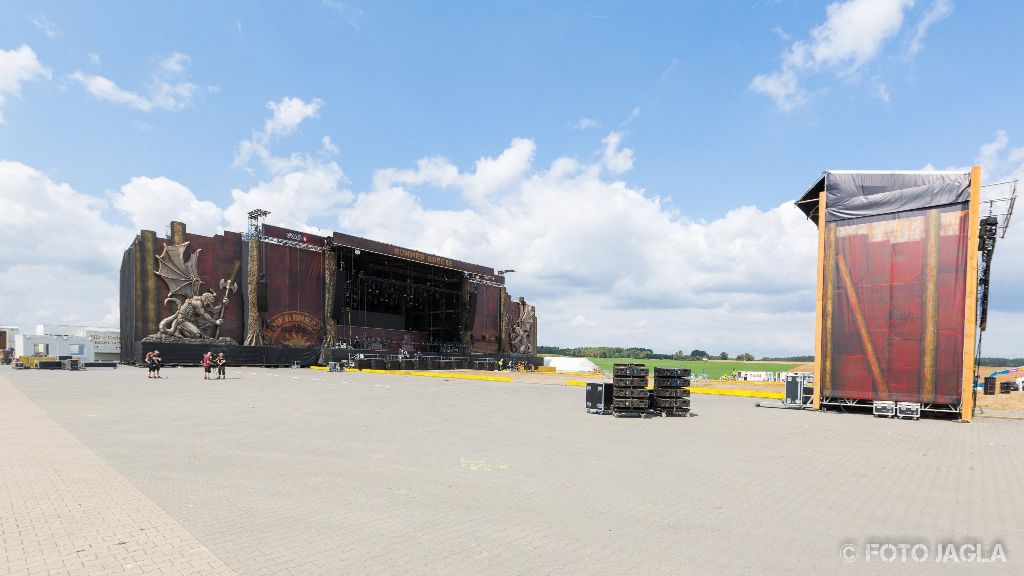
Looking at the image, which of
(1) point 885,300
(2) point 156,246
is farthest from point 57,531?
(2) point 156,246

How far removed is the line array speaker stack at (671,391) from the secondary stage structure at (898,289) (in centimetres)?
710

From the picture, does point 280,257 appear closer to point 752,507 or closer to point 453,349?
point 453,349

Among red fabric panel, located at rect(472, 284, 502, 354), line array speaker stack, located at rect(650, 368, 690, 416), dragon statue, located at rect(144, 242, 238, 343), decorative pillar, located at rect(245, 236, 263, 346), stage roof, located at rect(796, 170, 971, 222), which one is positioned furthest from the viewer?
red fabric panel, located at rect(472, 284, 502, 354)

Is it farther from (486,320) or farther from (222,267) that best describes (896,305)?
(486,320)

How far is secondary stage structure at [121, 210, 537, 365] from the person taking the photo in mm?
42969

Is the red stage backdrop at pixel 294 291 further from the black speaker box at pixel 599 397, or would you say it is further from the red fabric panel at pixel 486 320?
the black speaker box at pixel 599 397

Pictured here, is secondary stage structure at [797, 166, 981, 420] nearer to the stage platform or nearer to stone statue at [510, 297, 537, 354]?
the stage platform

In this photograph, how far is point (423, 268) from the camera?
63.2m

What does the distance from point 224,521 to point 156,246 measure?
46.9 metres

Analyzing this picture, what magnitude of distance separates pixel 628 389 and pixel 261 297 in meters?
40.8

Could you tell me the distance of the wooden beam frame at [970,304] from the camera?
17047 millimetres

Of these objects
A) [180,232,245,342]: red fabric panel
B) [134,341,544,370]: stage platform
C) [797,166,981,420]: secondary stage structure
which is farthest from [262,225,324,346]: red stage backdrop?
[797,166,981,420]: secondary stage structure

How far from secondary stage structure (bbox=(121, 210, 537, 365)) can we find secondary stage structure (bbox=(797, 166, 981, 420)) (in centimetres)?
4359

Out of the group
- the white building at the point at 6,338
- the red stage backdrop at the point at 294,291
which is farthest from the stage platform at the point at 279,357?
the white building at the point at 6,338
